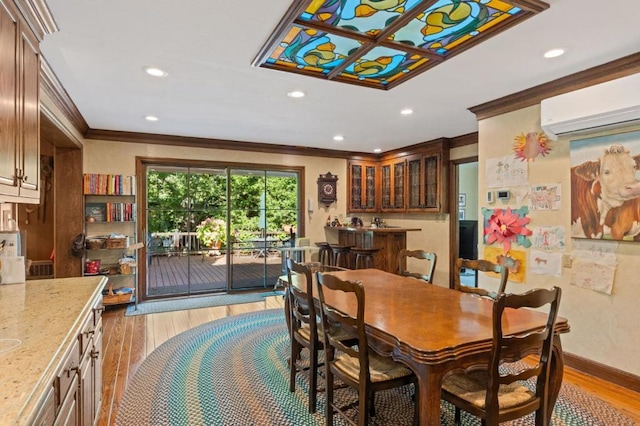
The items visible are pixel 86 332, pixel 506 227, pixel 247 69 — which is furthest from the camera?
pixel 506 227

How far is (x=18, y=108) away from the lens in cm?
173

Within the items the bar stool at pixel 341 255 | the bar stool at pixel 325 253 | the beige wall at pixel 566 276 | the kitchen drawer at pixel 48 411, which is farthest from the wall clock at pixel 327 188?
the kitchen drawer at pixel 48 411

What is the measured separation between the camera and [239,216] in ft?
19.6

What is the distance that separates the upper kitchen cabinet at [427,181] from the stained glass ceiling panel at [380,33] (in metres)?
2.87

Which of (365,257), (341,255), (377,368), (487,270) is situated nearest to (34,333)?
(377,368)

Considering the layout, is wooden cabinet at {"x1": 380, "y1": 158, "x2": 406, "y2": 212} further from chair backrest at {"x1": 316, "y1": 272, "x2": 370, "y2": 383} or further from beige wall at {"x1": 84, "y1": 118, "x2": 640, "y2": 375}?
chair backrest at {"x1": 316, "y1": 272, "x2": 370, "y2": 383}

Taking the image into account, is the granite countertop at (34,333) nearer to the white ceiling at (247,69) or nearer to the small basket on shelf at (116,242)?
the white ceiling at (247,69)

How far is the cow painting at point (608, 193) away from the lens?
2662 millimetres

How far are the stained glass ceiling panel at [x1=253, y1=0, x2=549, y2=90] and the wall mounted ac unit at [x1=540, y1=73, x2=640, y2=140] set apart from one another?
1123 mm

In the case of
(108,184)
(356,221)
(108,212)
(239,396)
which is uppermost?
(108,184)

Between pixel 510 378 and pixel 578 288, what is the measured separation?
192 cm

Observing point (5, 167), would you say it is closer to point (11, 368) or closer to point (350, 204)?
point (11, 368)

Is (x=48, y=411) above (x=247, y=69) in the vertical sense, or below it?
below

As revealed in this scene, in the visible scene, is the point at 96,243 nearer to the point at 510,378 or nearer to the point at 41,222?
the point at 41,222
